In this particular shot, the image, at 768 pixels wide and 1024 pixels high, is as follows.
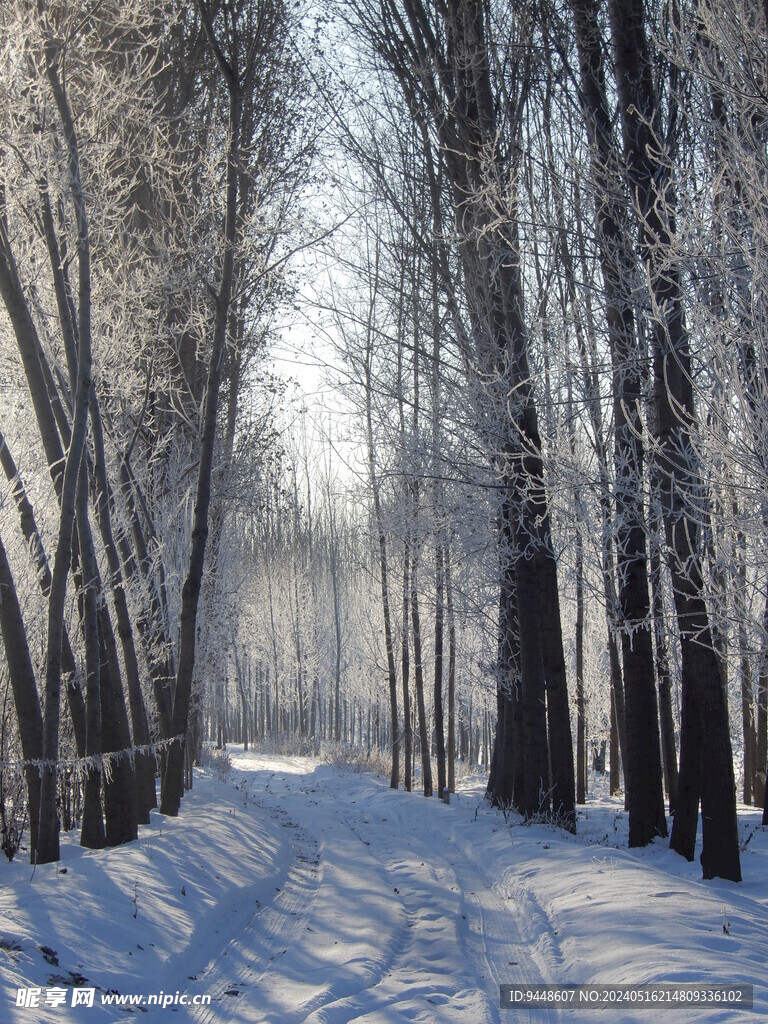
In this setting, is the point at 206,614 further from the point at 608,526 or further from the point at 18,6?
the point at 18,6

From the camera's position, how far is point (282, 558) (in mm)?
47375

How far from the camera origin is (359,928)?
17.6 feet

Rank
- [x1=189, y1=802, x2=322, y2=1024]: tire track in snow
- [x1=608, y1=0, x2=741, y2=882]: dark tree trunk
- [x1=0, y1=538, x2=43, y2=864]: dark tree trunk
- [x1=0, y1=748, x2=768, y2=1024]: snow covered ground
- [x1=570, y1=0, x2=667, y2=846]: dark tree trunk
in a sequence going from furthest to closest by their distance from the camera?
1. [x1=570, y1=0, x2=667, y2=846]: dark tree trunk
2. [x1=608, y1=0, x2=741, y2=882]: dark tree trunk
3. [x1=0, y1=538, x2=43, y2=864]: dark tree trunk
4. [x1=189, y1=802, x2=322, y2=1024]: tire track in snow
5. [x1=0, y1=748, x2=768, y2=1024]: snow covered ground

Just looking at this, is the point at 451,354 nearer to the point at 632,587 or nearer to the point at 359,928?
the point at 632,587

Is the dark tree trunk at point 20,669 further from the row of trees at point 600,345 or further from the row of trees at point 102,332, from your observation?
the row of trees at point 600,345

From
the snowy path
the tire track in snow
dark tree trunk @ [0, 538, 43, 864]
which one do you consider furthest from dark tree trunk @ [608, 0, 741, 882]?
dark tree trunk @ [0, 538, 43, 864]

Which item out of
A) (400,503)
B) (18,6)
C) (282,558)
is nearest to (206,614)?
(400,503)

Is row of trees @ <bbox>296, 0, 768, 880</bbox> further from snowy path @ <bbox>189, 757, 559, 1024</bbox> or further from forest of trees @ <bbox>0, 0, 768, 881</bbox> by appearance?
snowy path @ <bbox>189, 757, 559, 1024</bbox>

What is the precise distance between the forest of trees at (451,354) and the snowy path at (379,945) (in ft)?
6.01

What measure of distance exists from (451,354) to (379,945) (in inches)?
336

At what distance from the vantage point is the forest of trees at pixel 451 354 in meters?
4.95

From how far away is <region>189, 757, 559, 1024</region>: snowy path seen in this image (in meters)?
3.98

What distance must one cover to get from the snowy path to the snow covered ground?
0.05 feet

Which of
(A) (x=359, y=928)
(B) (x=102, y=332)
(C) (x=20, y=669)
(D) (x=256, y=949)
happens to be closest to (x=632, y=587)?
(A) (x=359, y=928)
